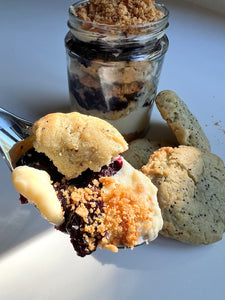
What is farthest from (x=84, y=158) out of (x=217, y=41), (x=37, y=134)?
(x=217, y=41)

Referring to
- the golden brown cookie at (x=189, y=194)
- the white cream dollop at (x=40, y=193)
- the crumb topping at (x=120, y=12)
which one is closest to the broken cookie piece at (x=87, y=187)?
the white cream dollop at (x=40, y=193)

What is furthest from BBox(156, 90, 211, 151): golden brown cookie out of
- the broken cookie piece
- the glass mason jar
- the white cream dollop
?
the white cream dollop

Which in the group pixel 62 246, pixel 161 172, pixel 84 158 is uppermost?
pixel 84 158

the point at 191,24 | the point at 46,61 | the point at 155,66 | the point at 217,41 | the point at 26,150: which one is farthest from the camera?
the point at 191,24

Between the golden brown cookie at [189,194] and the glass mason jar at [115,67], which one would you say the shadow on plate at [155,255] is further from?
the glass mason jar at [115,67]

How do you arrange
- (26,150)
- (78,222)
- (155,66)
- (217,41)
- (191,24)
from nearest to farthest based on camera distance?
(78,222)
(26,150)
(155,66)
(217,41)
(191,24)

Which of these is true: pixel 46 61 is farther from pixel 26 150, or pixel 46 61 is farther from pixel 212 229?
pixel 212 229

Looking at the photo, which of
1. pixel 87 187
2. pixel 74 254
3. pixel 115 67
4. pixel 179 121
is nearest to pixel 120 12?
pixel 115 67
